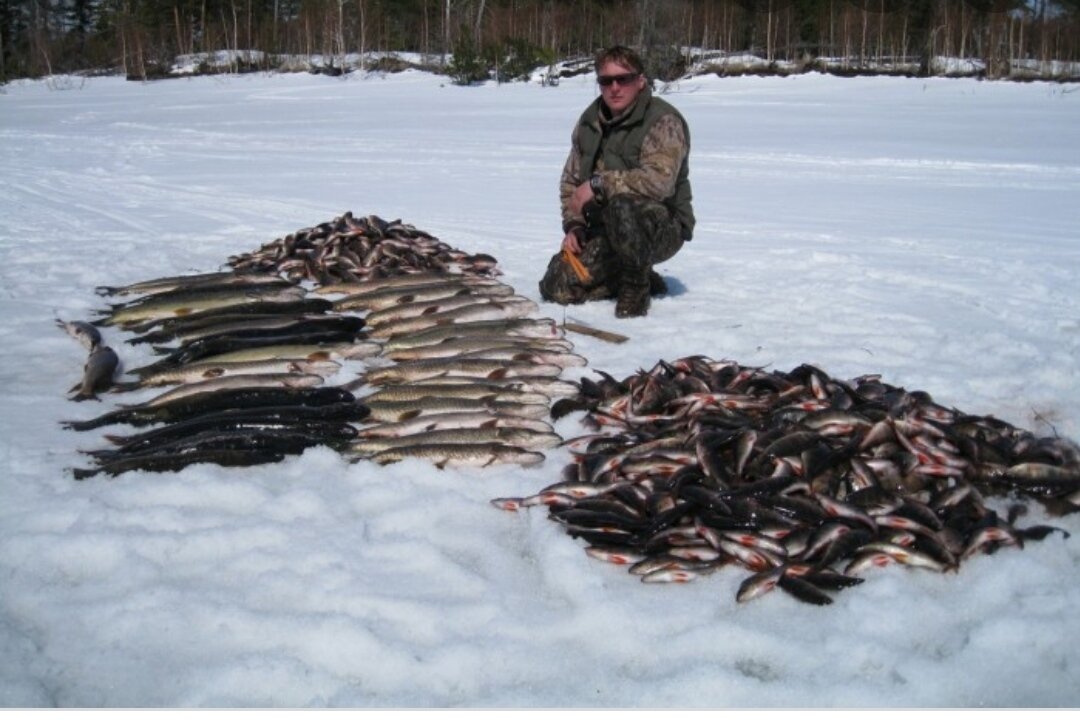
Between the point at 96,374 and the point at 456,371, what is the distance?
217cm

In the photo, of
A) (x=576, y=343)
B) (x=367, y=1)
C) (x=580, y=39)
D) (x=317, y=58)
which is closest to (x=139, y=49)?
(x=317, y=58)

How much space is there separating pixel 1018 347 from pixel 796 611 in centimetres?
360

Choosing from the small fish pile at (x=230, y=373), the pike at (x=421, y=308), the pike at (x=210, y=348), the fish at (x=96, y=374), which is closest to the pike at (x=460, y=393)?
the small fish pile at (x=230, y=373)

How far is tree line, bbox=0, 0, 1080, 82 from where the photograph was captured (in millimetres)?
34750

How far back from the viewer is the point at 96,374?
17.7 ft

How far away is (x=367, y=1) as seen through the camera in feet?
143

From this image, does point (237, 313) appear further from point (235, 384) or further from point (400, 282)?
point (235, 384)

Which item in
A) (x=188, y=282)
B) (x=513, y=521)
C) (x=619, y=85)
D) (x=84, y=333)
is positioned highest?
(x=619, y=85)

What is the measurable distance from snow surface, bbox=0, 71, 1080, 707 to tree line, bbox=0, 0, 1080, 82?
23.8 m

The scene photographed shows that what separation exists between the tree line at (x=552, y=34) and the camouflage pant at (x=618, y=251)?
27511 millimetres

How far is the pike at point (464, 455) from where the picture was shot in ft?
14.0

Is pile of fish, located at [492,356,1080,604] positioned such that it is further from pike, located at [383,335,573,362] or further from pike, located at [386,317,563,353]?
pike, located at [386,317,563,353]

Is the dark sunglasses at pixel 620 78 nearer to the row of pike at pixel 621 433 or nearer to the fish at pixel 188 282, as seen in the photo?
the row of pike at pixel 621 433

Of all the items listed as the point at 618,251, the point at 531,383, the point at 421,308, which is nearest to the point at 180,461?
the point at 531,383
